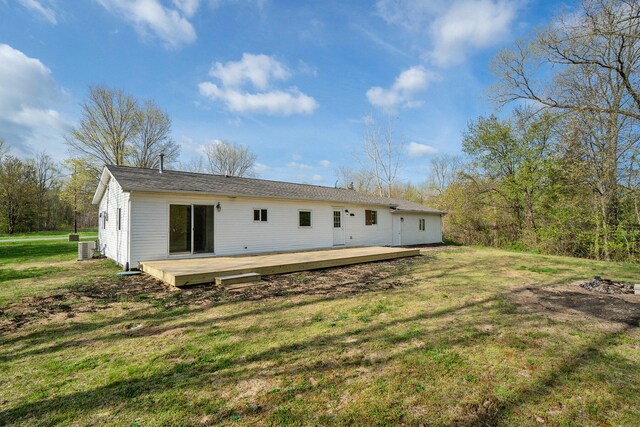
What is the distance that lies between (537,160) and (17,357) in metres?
20.0

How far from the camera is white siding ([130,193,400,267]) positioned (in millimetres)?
8242

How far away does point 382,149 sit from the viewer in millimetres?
26250

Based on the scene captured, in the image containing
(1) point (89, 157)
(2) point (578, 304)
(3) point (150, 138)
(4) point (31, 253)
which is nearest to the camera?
(2) point (578, 304)

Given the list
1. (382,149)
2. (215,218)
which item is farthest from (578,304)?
(382,149)

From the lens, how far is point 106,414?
208cm

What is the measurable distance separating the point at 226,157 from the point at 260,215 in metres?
23.3

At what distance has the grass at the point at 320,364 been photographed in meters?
2.11

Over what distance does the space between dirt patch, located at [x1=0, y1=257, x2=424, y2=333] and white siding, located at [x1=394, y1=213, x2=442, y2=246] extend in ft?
30.3

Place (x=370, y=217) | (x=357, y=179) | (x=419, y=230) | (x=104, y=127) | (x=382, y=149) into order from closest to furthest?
(x=370, y=217) → (x=419, y=230) → (x=104, y=127) → (x=382, y=149) → (x=357, y=179)

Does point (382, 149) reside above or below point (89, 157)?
above

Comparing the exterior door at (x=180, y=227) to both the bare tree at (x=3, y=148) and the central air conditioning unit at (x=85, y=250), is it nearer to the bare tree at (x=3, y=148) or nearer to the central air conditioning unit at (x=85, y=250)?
the central air conditioning unit at (x=85, y=250)

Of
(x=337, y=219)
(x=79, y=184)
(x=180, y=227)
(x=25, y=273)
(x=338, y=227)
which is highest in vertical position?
(x=79, y=184)

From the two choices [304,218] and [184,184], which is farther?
[304,218]

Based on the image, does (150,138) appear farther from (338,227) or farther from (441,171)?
(441,171)
